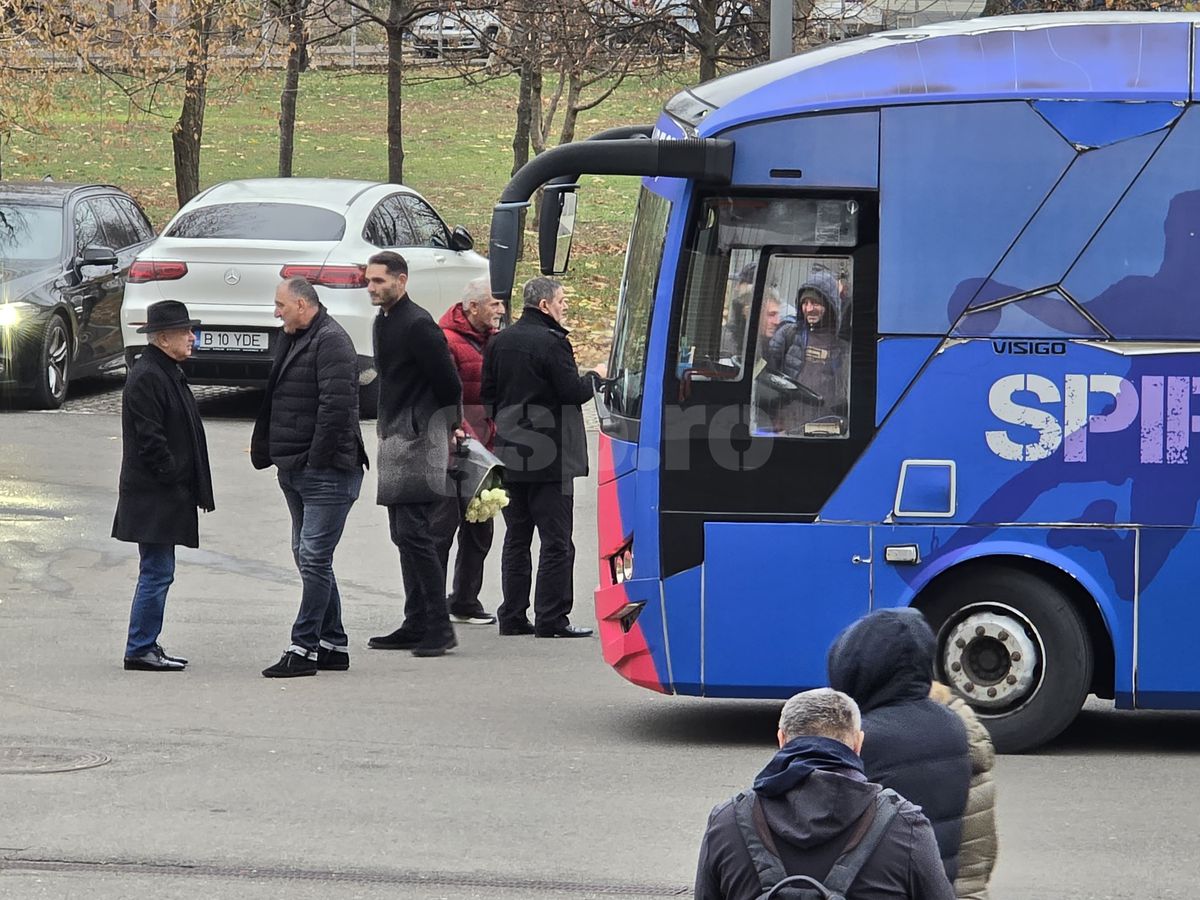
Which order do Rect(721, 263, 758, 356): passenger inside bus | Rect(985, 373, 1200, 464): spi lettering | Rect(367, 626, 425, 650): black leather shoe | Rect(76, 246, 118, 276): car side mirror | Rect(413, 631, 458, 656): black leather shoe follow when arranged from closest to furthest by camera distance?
Rect(985, 373, 1200, 464): spi lettering, Rect(721, 263, 758, 356): passenger inside bus, Rect(413, 631, 458, 656): black leather shoe, Rect(367, 626, 425, 650): black leather shoe, Rect(76, 246, 118, 276): car side mirror

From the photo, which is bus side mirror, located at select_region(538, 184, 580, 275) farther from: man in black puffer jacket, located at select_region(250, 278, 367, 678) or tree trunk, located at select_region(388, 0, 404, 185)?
tree trunk, located at select_region(388, 0, 404, 185)

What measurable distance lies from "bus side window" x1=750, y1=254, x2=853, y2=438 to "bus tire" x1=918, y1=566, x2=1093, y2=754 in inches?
34.0

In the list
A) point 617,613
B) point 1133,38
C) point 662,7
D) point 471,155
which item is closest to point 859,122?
point 1133,38

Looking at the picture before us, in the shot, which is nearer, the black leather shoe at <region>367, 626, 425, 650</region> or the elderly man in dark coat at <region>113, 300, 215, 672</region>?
the elderly man in dark coat at <region>113, 300, 215, 672</region>

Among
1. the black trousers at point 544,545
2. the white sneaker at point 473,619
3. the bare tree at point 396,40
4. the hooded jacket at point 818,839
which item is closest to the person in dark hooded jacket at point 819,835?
the hooded jacket at point 818,839

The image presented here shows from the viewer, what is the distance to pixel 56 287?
1748 cm

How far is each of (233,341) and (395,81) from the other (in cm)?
989

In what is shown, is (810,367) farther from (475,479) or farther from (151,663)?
(151,663)

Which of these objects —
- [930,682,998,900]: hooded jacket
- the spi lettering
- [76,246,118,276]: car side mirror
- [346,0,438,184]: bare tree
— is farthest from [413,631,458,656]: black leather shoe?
[346,0,438,184]: bare tree

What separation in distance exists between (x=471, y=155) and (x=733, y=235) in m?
36.3

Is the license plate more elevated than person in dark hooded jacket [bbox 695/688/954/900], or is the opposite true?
the license plate

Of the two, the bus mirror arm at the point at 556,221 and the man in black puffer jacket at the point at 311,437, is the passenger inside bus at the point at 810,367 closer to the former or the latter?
the bus mirror arm at the point at 556,221

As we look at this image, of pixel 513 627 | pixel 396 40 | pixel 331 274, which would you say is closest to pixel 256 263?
pixel 331 274

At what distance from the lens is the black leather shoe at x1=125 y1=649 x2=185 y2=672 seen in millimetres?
9664
